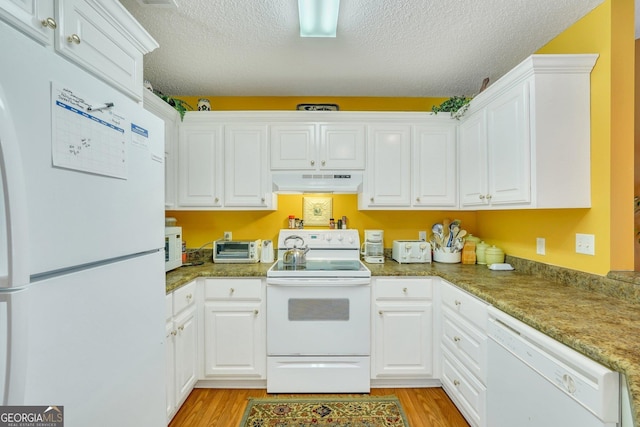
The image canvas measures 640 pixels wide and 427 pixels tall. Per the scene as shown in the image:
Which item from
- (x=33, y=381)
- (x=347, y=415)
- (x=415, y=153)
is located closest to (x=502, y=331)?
(x=347, y=415)

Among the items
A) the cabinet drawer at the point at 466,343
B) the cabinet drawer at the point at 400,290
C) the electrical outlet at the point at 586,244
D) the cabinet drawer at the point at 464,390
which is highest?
the electrical outlet at the point at 586,244

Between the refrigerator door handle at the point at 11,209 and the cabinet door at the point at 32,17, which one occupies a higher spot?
the cabinet door at the point at 32,17

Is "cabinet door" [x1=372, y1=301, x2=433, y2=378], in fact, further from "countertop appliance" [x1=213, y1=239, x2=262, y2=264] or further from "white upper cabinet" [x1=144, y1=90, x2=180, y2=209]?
"white upper cabinet" [x1=144, y1=90, x2=180, y2=209]

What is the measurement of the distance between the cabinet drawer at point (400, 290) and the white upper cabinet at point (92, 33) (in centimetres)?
196

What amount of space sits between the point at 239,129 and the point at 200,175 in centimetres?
54

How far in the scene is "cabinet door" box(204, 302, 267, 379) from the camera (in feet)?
6.83

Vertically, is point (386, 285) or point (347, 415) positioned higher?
point (386, 285)

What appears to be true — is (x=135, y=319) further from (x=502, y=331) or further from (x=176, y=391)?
(x=502, y=331)

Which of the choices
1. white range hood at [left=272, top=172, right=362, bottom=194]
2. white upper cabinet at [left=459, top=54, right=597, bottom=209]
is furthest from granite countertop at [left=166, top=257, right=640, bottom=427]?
white range hood at [left=272, top=172, right=362, bottom=194]

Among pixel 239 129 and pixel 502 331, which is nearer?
pixel 502 331

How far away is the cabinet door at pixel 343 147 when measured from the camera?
245 centimetres

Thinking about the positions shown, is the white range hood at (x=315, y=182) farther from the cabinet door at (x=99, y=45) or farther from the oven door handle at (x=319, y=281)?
the cabinet door at (x=99, y=45)

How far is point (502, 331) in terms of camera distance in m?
1.34

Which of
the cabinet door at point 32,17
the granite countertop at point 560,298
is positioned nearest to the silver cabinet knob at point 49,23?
the cabinet door at point 32,17
